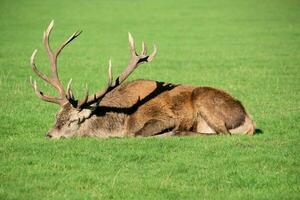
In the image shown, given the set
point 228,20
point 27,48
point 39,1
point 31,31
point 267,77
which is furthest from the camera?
point 39,1

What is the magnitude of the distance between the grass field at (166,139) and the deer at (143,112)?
35cm

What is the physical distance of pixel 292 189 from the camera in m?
6.87

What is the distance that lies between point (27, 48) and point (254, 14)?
18.1 metres

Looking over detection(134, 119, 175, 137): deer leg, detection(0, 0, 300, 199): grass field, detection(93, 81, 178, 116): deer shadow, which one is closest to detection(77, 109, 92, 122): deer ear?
detection(93, 81, 178, 116): deer shadow

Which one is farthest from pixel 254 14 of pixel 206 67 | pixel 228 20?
pixel 206 67

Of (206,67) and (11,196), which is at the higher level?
(11,196)

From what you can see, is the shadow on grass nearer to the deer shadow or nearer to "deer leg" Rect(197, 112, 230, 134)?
"deer leg" Rect(197, 112, 230, 134)

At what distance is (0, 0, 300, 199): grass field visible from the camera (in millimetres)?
7008

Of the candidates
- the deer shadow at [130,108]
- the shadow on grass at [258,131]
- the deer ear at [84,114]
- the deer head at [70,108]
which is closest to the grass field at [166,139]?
the shadow on grass at [258,131]

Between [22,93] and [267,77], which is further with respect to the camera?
[267,77]

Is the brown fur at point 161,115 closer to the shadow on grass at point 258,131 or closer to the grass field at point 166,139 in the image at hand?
the shadow on grass at point 258,131

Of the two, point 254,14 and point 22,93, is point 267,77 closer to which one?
point 22,93

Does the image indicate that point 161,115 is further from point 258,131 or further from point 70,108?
point 258,131

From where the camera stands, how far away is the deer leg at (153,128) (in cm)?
966
